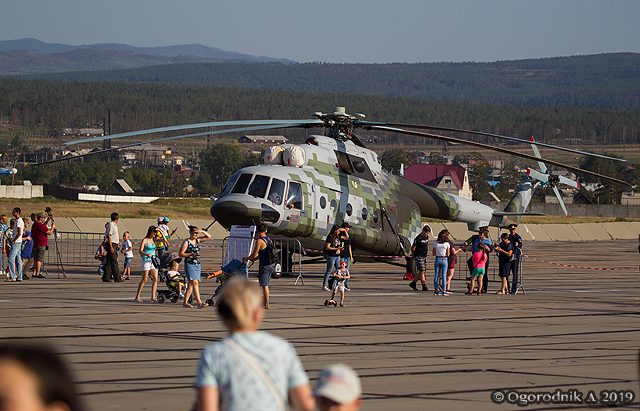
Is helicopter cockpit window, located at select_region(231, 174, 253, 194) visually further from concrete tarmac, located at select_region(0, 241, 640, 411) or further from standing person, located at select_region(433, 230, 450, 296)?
standing person, located at select_region(433, 230, 450, 296)

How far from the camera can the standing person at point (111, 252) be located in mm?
19594

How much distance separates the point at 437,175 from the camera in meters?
141

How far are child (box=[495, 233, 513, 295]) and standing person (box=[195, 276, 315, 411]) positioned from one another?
15.3 metres

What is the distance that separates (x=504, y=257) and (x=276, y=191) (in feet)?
20.1

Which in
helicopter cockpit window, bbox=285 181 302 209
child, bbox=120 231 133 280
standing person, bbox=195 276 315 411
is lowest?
child, bbox=120 231 133 280

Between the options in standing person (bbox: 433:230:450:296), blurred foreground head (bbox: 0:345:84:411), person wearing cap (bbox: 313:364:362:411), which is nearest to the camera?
blurred foreground head (bbox: 0:345:84:411)

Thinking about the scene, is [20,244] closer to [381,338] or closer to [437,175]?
[381,338]

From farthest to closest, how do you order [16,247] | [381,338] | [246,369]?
[16,247], [381,338], [246,369]

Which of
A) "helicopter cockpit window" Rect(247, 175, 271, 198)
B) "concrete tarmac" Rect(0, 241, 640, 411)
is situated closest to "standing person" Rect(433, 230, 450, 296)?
"concrete tarmac" Rect(0, 241, 640, 411)

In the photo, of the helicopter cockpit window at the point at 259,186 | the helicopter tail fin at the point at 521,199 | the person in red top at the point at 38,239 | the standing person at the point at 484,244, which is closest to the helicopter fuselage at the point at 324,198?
the helicopter cockpit window at the point at 259,186

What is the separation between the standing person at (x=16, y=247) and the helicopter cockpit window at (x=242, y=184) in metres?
5.44

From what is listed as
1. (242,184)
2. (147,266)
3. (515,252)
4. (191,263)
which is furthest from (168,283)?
(515,252)

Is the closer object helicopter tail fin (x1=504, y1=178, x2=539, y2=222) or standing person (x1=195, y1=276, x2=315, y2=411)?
standing person (x1=195, y1=276, x2=315, y2=411)

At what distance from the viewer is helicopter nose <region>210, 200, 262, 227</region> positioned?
19.2 m
